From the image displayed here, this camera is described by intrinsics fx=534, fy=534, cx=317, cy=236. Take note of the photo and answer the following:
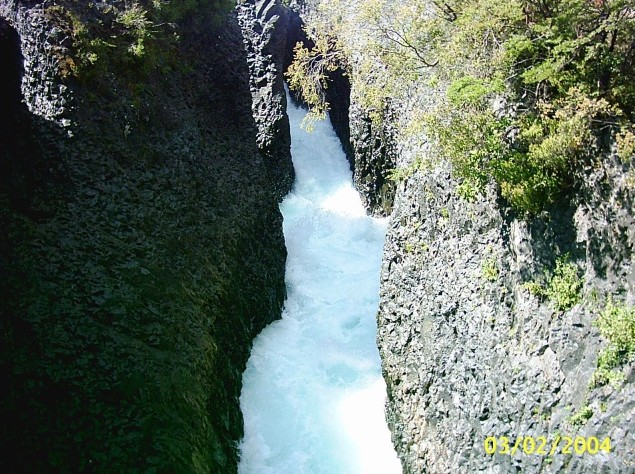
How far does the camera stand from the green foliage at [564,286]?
23.7 ft

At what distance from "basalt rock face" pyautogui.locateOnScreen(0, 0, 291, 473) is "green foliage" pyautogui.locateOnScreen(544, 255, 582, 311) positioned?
6734mm

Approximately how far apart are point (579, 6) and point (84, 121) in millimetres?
9717

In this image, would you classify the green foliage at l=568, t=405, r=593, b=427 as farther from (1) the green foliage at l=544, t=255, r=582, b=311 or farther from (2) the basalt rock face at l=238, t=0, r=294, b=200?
(2) the basalt rock face at l=238, t=0, r=294, b=200

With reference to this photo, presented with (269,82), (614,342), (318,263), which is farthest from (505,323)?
(269,82)

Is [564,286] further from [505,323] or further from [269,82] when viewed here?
[269,82]

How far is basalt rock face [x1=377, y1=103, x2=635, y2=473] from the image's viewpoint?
655 cm

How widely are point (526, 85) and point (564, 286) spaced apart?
2982 mm

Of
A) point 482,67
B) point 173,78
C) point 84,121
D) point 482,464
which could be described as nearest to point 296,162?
point 173,78

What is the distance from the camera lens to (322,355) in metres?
14.7

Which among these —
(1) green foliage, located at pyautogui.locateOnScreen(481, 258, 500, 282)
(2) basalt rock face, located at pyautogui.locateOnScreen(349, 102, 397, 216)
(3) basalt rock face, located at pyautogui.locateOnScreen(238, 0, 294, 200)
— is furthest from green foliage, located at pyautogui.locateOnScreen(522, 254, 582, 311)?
(3) basalt rock face, located at pyautogui.locateOnScreen(238, 0, 294, 200)

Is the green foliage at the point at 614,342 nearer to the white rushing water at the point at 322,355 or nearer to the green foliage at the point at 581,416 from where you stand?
the green foliage at the point at 581,416

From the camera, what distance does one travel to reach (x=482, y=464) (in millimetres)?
8492

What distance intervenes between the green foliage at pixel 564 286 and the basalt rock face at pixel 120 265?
265 inches

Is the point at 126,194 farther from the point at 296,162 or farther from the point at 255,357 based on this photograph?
the point at 296,162
